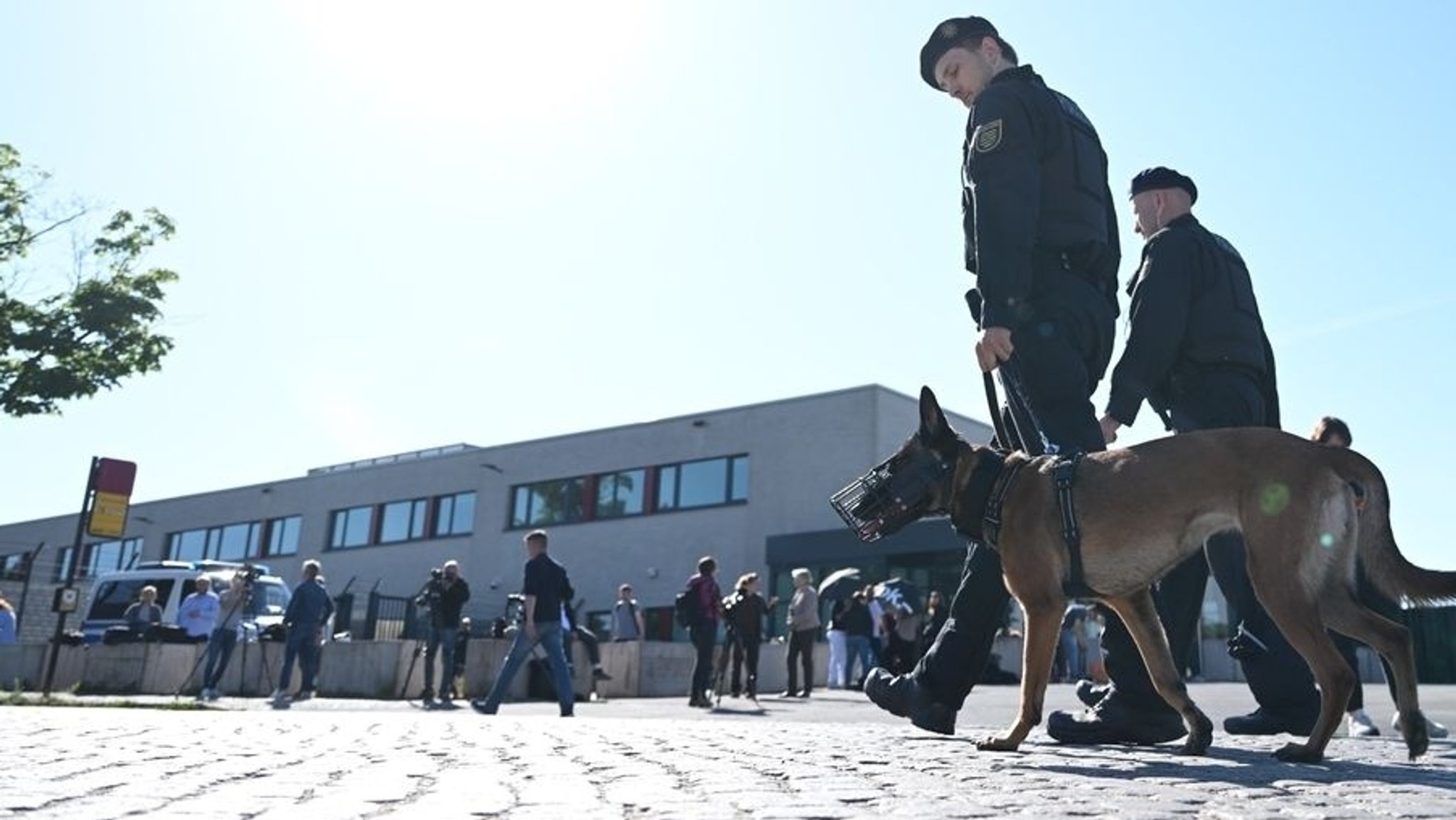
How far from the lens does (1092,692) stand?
4863 millimetres

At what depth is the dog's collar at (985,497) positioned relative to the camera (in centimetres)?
387

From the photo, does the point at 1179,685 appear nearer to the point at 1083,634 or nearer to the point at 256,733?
the point at 256,733

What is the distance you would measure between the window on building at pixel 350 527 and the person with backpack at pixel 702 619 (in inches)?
1102

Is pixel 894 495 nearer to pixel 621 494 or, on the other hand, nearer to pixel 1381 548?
pixel 1381 548

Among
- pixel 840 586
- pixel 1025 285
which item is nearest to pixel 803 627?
pixel 840 586

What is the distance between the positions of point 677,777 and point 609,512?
31.2 m

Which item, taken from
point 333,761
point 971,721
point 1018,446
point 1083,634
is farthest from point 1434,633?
point 333,761

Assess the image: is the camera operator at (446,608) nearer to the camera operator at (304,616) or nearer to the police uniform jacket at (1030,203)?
the camera operator at (304,616)

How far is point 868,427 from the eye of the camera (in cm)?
2886

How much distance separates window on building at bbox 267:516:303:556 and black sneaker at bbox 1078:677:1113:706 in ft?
135

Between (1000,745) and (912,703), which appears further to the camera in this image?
(912,703)

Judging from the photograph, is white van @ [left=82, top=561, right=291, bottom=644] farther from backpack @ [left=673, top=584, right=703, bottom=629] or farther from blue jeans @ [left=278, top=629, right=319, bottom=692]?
backpack @ [left=673, top=584, right=703, bottom=629]

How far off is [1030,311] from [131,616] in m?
19.8

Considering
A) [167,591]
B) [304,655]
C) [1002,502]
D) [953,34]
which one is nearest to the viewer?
[1002,502]
